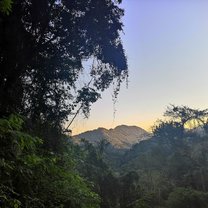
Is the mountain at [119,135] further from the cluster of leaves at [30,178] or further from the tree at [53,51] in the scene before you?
the cluster of leaves at [30,178]

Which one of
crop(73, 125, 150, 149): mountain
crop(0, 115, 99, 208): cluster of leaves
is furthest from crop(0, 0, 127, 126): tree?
crop(73, 125, 150, 149): mountain

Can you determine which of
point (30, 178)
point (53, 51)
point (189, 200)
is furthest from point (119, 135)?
point (30, 178)

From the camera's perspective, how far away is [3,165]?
4680 mm

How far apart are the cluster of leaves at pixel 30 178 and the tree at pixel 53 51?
1405 mm

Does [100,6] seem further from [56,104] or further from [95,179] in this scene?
[95,179]

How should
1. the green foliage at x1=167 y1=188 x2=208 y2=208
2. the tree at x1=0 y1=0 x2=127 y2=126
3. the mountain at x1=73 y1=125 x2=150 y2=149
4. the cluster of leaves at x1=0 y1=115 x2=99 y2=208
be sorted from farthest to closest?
the mountain at x1=73 y1=125 x2=150 y2=149
the green foliage at x1=167 y1=188 x2=208 y2=208
the tree at x1=0 y1=0 x2=127 y2=126
the cluster of leaves at x1=0 y1=115 x2=99 y2=208

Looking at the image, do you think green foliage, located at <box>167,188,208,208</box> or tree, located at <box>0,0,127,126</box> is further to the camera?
green foliage, located at <box>167,188,208,208</box>

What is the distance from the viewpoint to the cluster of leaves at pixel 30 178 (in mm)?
4938

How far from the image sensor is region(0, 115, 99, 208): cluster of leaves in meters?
4.94

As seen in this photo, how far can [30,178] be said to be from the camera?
268 inches

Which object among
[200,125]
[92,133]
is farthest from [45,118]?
[92,133]

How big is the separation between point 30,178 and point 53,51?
4.32 meters

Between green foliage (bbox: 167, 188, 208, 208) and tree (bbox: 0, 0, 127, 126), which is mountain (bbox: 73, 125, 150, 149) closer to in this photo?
green foliage (bbox: 167, 188, 208, 208)

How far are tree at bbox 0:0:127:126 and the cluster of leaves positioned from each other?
1405 millimetres
